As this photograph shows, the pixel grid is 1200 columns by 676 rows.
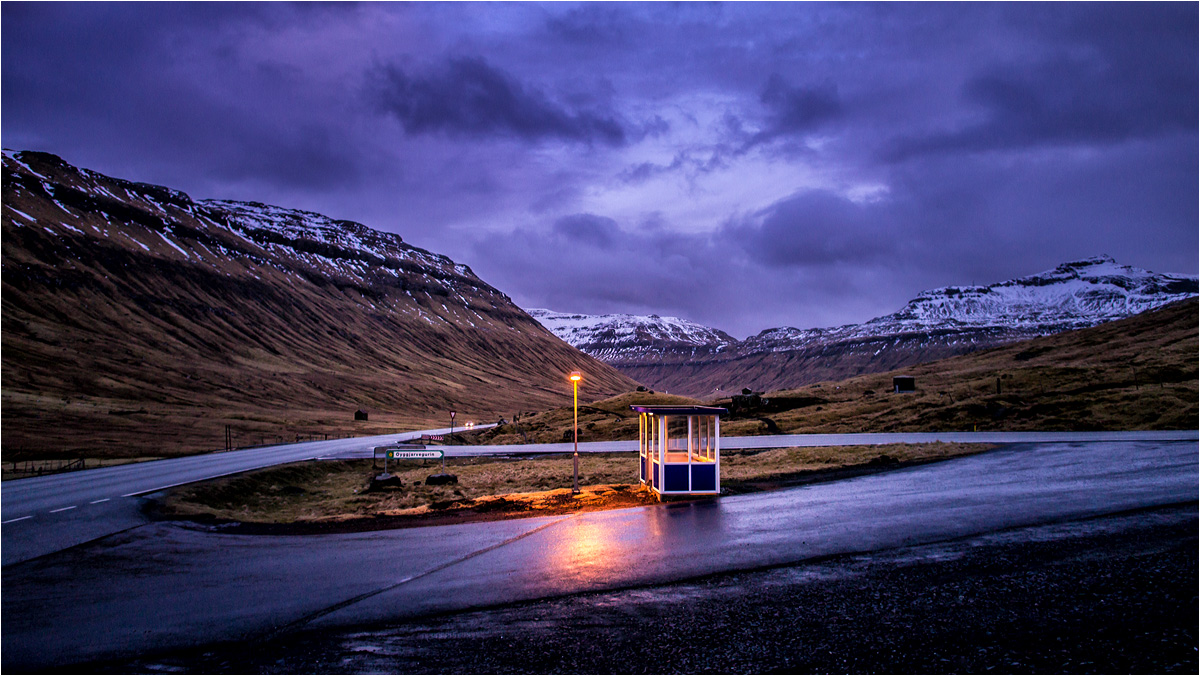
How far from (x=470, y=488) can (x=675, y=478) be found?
9.69 meters

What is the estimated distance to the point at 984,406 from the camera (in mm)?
46406

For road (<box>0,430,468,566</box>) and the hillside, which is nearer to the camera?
road (<box>0,430,468,566</box>)

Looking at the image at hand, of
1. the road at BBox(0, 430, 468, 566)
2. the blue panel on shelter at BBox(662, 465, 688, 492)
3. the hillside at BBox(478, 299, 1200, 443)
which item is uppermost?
the hillside at BBox(478, 299, 1200, 443)

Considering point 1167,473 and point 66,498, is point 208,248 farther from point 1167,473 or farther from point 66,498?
point 1167,473

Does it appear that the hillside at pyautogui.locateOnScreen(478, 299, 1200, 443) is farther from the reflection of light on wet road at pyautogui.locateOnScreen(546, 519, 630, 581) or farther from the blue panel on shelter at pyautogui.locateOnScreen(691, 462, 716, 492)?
the reflection of light on wet road at pyautogui.locateOnScreen(546, 519, 630, 581)

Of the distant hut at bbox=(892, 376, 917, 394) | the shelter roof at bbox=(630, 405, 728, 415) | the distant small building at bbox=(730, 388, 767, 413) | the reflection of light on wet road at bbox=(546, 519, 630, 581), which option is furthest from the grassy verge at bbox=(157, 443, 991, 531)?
the distant hut at bbox=(892, 376, 917, 394)

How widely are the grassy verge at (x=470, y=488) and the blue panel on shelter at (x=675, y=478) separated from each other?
0.71m

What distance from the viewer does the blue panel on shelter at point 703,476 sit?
68.9 feet

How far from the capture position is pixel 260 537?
53.8 feet

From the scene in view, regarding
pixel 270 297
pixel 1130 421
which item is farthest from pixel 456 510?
pixel 270 297

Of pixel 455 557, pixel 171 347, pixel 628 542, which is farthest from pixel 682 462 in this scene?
pixel 171 347

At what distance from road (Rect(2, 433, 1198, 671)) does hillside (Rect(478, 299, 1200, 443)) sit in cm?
2347

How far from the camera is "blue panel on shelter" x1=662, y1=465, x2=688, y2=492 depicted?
824 inches

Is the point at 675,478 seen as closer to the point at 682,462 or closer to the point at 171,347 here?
the point at 682,462
